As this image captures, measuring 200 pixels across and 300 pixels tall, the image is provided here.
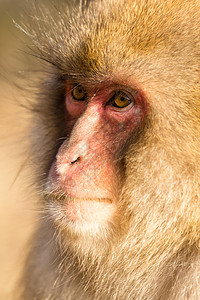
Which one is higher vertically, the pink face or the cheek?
the cheek

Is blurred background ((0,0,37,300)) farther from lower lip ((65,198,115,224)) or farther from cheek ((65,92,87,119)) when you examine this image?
lower lip ((65,198,115,224))

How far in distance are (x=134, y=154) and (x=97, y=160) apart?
175mm

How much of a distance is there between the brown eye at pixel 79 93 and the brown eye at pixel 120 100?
266mm

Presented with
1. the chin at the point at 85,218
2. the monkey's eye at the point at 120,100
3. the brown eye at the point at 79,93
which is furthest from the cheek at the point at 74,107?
the chin at the point at 85,218

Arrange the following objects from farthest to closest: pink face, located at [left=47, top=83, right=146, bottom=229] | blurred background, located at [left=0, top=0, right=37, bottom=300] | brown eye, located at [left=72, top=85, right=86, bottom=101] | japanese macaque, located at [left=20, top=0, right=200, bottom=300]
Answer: blurred background, located at [left=0, top=0, right=37, bottom=300] < brown eye, located at [left=72, top=85, right=86, bottom=101] < pink face, located at [left=47, top=83, right=146, bottom=229] < japanese macaque, located at [left=20, top=0, right=200, bottom=300]

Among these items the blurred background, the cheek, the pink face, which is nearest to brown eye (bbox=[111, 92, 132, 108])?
the pink face

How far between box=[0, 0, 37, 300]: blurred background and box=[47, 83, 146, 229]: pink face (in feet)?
3.18

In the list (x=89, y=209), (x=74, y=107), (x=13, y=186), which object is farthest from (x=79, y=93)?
(x=13, y=186)

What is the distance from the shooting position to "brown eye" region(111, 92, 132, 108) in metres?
2.67

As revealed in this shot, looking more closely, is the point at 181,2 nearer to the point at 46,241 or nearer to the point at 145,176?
the point at 145,176

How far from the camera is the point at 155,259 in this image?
2625 mm

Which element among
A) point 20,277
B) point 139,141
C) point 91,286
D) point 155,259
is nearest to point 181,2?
point 139,141

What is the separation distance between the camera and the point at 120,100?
271 centimetres

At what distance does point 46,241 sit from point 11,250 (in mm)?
2139
